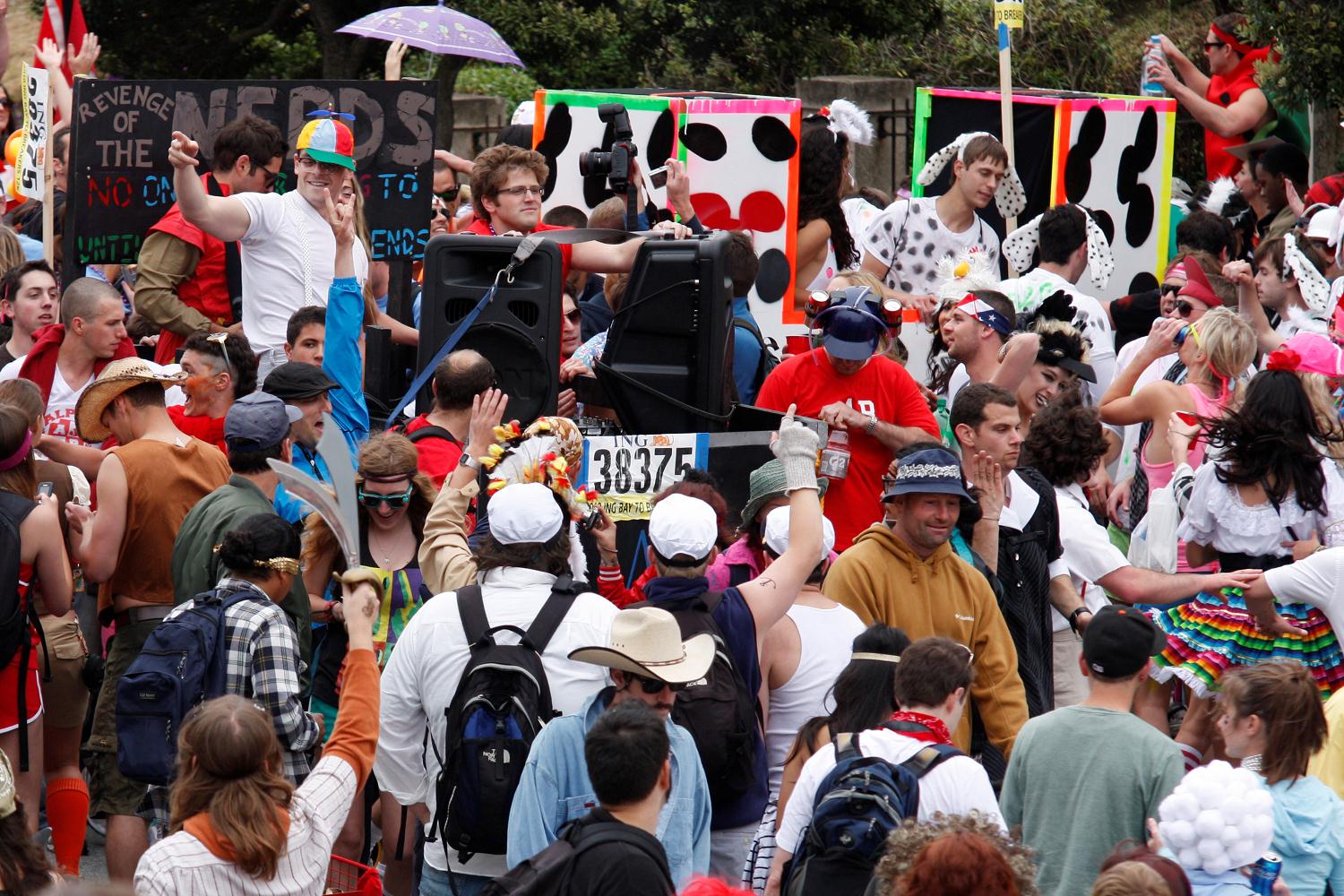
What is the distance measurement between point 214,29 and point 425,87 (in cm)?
844

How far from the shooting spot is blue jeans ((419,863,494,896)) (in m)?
4.30

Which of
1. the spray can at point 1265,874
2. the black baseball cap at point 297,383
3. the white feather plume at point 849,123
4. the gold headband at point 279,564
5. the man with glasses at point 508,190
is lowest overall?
the spray can at point 1265,874

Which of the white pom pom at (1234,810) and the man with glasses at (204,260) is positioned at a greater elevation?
the man with glasses at (204,260)

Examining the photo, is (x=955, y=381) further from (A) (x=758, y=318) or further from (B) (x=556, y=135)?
(B) (x=556, y=135)

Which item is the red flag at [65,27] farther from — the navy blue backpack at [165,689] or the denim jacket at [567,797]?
the denim jacket at [567,797]

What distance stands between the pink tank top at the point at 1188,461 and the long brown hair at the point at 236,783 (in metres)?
3.54

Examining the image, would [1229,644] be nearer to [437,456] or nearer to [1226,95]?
[437,456]

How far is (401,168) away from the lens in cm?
796

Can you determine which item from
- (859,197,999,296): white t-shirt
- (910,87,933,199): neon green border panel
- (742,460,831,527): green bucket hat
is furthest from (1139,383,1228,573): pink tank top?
(910,87,933,199): neon green border panel

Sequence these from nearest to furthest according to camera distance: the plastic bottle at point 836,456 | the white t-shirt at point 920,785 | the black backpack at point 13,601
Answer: the white t-shirt at point 920,785 → the black backpack at point 13,601 → the plastic bottle at point 836,456

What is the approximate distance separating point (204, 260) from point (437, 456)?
233 cm

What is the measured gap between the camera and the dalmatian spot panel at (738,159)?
29.4 feet

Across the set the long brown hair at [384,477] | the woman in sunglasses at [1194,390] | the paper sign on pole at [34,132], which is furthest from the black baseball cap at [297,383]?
the woman in sunglasses at [1194,390]

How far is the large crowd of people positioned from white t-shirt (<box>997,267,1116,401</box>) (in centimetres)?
2
